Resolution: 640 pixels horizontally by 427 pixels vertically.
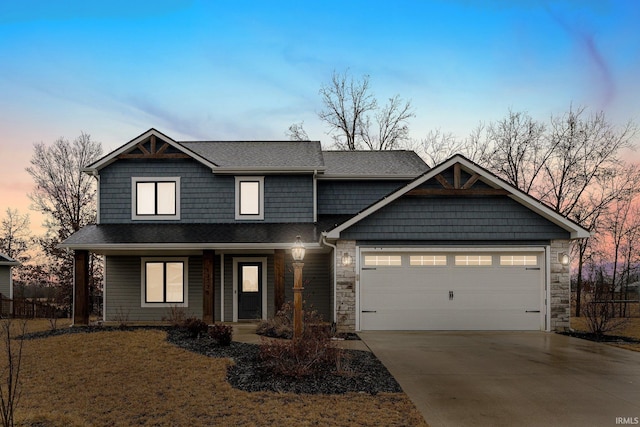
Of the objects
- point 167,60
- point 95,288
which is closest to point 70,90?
point 167,60

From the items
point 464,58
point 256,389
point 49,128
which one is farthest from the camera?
point 49,128

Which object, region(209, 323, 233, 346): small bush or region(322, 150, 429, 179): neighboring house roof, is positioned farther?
region(322, 150, 429, 179): neighboring house roof

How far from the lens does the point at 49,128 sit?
28500mm

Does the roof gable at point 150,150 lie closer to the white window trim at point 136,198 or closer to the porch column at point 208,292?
the white window trim at point 136,198

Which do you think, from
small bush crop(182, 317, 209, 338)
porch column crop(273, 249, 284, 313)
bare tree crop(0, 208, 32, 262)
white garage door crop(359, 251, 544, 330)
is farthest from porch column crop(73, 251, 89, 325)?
bare tree crop(0, 208, 32, 262)

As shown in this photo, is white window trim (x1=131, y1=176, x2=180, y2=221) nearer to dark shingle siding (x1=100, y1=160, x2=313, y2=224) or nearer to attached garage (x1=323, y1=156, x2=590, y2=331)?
dark shingle siding (x1=100, y1=160, x2=313, y2=224)

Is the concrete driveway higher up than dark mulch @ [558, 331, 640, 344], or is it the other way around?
the concrete driveway

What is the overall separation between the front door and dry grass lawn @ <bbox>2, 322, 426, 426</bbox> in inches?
297

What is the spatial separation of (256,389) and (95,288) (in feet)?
81.4

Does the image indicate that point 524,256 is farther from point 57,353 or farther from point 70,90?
point 70,90

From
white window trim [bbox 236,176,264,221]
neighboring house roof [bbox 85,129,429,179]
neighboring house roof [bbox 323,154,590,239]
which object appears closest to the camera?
neighboring house roof [bbox 323,154,590,239]

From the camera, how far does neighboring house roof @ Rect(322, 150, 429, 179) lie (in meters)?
18.7

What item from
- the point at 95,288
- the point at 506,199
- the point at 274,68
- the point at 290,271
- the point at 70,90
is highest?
the point at 274,68

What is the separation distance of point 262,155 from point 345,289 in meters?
7.25
